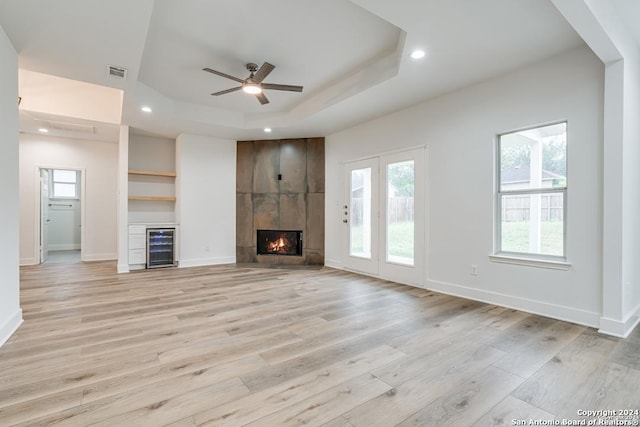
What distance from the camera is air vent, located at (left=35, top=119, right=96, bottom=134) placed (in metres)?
5.76

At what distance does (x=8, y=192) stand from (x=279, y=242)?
4.51 meters

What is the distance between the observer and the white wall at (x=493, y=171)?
2994 mm

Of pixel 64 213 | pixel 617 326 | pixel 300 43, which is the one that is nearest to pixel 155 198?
pixel 300 43

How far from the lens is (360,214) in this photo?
5688 mm

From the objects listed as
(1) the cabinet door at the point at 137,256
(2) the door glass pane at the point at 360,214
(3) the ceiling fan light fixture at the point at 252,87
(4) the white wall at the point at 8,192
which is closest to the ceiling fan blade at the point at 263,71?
(3) the ceiling fan light fixture at the point at 252,87

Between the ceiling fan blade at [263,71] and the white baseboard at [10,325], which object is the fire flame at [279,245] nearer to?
the ceiling fan blade at [263,71]

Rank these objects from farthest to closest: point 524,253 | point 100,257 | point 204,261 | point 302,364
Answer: point 100,257, point 204,261, point 524,253, point 302,364

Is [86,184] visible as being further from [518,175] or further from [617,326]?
[617,326]

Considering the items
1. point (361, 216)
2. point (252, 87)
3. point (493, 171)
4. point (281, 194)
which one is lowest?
point (361, 216)

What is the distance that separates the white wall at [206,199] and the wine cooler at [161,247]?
0.18 meters

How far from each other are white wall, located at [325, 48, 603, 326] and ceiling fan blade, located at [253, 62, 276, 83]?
2287mm

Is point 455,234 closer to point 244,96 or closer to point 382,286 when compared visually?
point 382,286

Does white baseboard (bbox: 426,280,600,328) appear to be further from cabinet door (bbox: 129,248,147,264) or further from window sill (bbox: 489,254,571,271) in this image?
cabinet door (bbox: 129,248,147,264)

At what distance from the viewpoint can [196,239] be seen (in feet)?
21.1
